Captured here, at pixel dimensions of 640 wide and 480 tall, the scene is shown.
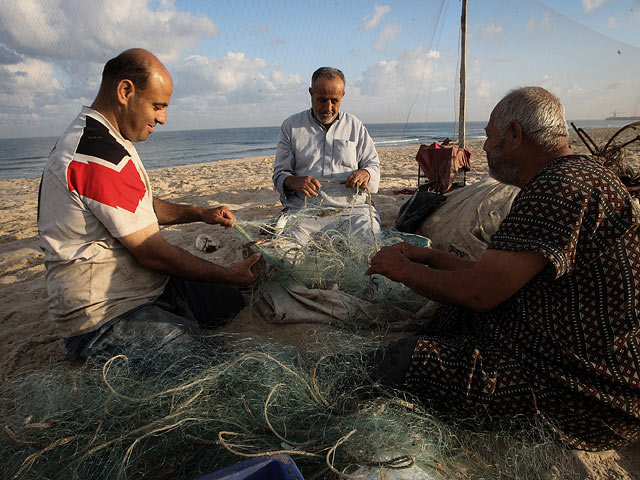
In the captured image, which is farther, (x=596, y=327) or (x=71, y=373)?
(x=71, y=373)

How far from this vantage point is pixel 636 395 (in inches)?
56.7

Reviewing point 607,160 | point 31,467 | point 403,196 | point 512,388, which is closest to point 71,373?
point 31,467

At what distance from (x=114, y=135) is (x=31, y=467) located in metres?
1.49

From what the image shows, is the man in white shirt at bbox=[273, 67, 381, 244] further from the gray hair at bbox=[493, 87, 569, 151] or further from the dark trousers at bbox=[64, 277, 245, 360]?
the gray hair at bbox=[493, 87, 569, 151]

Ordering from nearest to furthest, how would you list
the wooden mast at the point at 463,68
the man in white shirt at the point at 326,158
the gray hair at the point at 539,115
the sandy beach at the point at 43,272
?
the gray hair at the point at 539,115, the sandy beach at the point at 43,272, the man in white shirt at the point at 326,158, the wooden mast at the point at 463,68

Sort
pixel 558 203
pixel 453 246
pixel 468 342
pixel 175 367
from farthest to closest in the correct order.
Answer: pixel 453 246 → pixel 175 367 → pixel 468 342 → pixel 558 203

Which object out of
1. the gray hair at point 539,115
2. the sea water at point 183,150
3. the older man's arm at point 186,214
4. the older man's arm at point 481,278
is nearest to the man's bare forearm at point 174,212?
the older man's arm at point 186,214

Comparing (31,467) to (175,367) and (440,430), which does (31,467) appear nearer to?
(175,367)

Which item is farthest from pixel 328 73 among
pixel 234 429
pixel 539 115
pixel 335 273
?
pixel 234 429

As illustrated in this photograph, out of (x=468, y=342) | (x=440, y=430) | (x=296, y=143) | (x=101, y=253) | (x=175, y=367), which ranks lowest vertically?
(x=440, y=430)

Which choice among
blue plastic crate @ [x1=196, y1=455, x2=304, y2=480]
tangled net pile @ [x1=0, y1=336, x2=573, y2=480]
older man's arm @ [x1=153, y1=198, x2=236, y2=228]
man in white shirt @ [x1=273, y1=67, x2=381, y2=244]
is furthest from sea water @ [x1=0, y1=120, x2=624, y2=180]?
blue plastic crate @ [x1=196, y1=455, x2=304, y2=480]

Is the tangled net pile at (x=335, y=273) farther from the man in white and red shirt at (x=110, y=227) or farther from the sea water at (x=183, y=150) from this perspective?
the sea water at (x=183, y=150)

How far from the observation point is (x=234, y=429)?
5.13ft

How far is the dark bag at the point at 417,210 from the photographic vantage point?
403 centimetres
